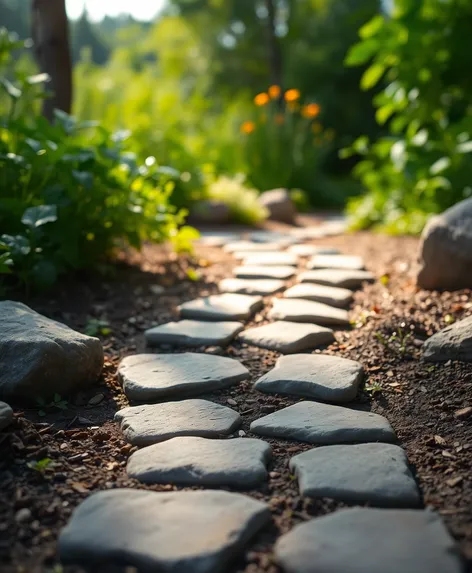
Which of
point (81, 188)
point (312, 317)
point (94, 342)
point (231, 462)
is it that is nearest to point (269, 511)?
point (231, 462)

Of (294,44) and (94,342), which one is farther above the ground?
(294,44)

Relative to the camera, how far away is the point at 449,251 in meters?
3.41

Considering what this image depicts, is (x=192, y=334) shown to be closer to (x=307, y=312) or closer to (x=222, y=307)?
(x=222, y=307)

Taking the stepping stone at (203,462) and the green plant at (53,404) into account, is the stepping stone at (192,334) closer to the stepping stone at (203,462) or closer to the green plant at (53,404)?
the green plant at (53,404)

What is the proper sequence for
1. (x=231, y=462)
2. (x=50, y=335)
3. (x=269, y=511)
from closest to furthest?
(x=269, y=511) < (x=231, y=462) < (x=50, y=335)

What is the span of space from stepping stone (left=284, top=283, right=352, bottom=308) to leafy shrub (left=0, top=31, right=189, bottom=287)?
941 millimetres

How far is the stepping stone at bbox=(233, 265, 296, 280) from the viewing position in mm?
4043

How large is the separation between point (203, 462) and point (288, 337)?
115cm

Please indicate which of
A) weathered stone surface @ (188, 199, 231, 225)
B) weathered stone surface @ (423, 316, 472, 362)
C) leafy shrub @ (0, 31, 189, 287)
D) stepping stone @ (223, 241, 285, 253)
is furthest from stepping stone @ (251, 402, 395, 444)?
weathered stone surface @ (188, 199, 231, 225)

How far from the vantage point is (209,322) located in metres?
3.15

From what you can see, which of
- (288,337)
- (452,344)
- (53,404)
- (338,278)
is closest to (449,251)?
(338,278)

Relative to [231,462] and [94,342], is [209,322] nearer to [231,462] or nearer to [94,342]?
[94,342]

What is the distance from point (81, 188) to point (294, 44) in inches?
597

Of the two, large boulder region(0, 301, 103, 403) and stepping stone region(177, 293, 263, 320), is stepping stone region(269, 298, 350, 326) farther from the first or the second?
large boulder region(0, 301, 103, 403)
